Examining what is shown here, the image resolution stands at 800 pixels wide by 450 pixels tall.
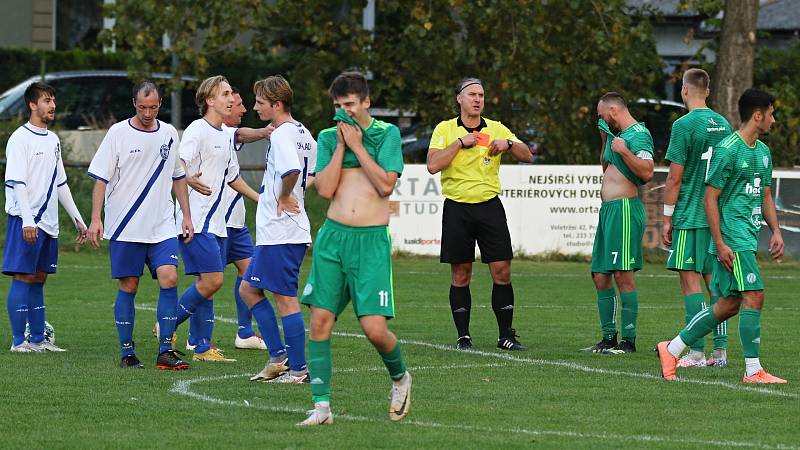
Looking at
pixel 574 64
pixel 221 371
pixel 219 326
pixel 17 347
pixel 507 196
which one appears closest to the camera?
pixel 221 371

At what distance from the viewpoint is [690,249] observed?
10828mm

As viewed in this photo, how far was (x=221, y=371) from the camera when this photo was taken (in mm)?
10656

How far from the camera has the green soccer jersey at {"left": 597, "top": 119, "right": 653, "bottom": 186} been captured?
11.8 metres

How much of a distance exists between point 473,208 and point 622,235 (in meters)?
1.22

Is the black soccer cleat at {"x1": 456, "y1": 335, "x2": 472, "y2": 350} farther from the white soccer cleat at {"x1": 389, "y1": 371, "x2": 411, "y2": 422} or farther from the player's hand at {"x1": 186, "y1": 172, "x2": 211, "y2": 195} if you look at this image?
the white soccer cleat at {"x1": 389, "y1": 371, "x2": 411, "y2": 422}

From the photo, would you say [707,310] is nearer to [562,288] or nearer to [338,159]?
[338,159]

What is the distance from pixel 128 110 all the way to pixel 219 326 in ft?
47.8

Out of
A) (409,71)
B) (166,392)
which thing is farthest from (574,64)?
(166,392)

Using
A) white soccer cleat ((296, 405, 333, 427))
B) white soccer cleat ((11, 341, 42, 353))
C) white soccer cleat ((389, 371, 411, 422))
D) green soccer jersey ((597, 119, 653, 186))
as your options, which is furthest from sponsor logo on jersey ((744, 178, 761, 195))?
white soccer cleat ((11, 341, 42, 353))

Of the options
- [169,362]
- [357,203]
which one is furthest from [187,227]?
[357,203]

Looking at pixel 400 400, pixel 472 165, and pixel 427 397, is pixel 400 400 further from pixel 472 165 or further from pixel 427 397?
pixel 472 165

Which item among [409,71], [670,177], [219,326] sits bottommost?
[219,326]

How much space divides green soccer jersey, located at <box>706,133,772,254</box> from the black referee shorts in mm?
2577

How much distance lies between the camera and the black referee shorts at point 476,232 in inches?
480
